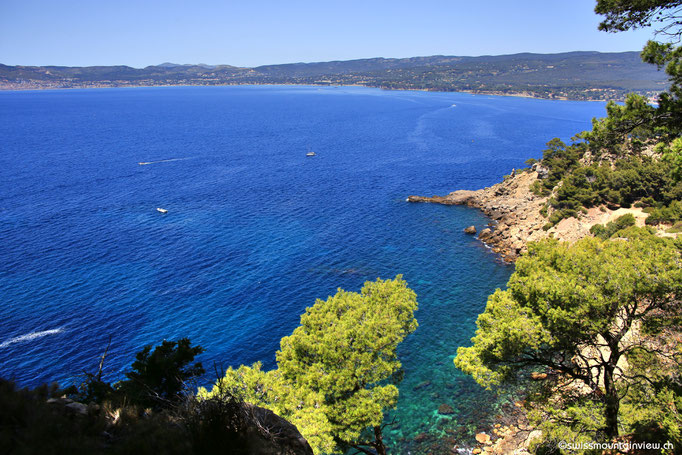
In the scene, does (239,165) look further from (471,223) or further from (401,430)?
(401,430)

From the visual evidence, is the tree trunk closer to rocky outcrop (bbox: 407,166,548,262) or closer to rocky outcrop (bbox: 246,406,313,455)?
rocky outcrop (bbox: 246,406,313,455)

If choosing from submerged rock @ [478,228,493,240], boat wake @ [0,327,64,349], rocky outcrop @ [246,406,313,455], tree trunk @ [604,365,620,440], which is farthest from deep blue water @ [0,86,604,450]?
rocky outcrop @ [246,406,313,455]

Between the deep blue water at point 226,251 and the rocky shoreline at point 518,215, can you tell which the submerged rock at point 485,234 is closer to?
the rocky shoreline at point 518,215

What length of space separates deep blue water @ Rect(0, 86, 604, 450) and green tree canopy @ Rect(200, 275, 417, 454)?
1004cm

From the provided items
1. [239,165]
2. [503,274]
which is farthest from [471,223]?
[239,165]

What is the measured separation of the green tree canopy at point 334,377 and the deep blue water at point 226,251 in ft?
32.9

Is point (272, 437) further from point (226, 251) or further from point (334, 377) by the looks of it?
point (226, 251)

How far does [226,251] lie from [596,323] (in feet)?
172

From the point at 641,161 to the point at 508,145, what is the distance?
80663 millimetres

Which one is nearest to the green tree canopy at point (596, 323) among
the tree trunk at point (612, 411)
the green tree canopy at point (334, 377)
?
the tree trunk at point (612, 411)

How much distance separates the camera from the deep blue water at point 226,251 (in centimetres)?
3966

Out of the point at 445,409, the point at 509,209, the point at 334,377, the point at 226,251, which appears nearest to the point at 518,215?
the point at 509,209

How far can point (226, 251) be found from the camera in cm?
6059

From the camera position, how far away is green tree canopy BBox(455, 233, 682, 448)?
17.4 m
